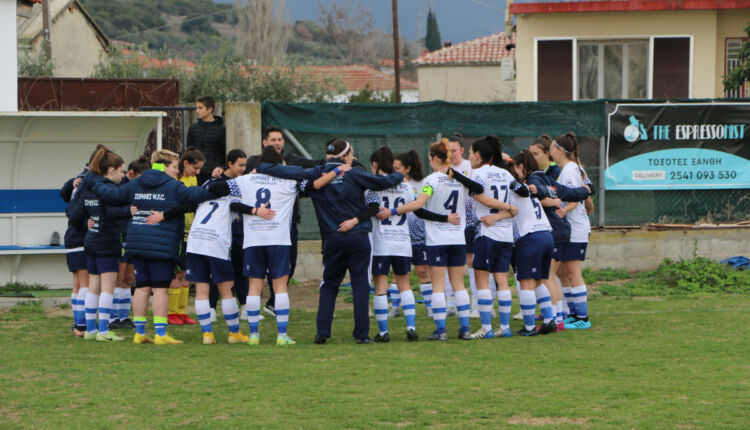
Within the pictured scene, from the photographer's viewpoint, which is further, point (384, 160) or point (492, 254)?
point (492, 254)

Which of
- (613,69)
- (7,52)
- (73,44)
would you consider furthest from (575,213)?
(73,44)

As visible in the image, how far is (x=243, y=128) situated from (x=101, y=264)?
545 cm

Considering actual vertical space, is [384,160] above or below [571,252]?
above

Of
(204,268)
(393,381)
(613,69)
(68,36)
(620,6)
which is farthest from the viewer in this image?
(68,36)

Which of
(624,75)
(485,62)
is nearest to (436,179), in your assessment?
(624,75)

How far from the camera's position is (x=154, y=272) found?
968cm

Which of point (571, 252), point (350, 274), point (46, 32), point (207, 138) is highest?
point (46, 32)

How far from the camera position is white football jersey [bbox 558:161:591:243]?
35.0 ft

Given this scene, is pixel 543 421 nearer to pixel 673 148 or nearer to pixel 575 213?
pixel 575 213

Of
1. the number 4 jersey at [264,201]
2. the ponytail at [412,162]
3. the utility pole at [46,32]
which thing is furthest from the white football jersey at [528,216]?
the utility pole at [46,32]

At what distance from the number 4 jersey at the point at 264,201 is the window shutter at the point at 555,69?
16.6 meters

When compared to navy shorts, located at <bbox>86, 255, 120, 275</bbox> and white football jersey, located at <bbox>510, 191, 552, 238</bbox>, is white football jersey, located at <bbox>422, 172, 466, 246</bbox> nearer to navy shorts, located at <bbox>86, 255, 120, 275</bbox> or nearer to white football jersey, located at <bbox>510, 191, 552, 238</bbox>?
white football jersey, located at <bbox>510, 191, 552, 238</bbox>

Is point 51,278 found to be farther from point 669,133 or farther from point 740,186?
point 740,186

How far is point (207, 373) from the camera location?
26.4 ft
